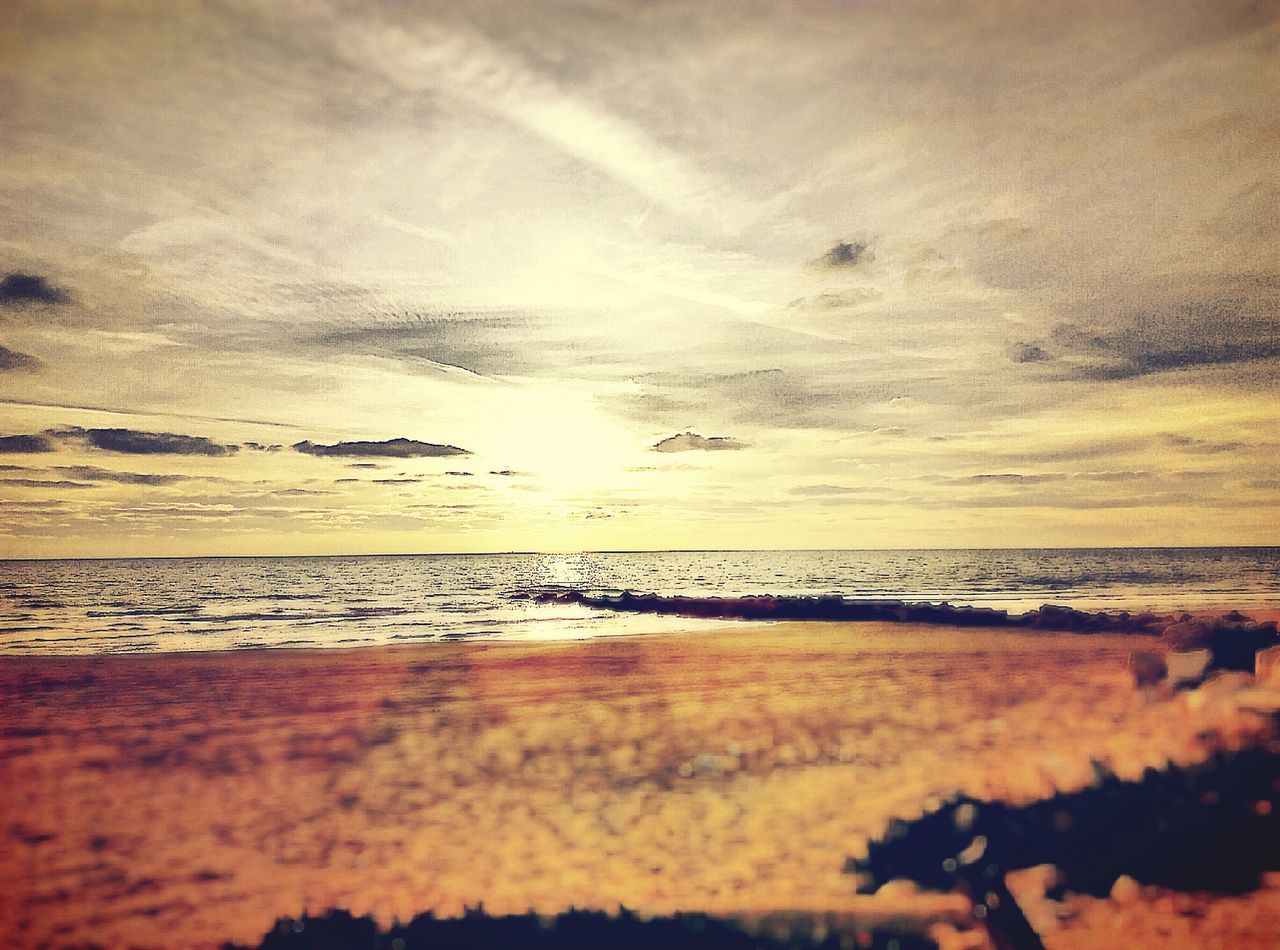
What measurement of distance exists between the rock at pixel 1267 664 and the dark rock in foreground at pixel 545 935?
8195 millimetres

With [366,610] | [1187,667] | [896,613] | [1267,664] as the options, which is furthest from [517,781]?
[366,610]

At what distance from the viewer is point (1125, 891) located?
4.57 meters

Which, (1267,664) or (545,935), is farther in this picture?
(1267,664)

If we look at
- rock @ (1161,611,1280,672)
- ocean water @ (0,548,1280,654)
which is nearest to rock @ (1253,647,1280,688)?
rock @ (1161,611,1280,672)

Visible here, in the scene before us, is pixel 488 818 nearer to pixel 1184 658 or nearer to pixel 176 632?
pixel 1184 658

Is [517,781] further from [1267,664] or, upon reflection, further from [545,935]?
[1267,664]

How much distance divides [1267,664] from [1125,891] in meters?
8.39

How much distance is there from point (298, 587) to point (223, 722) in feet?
129

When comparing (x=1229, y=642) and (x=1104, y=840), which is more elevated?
(x=1229, y=642)

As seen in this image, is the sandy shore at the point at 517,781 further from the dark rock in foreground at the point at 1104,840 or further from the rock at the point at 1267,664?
the rock at the point at 1267,664

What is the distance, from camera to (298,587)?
4600 centimetres

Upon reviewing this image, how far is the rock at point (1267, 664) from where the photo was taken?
9.65m

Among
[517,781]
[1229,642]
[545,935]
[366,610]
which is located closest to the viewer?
[545,935]

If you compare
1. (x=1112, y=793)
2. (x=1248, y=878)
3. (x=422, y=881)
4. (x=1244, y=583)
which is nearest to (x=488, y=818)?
(x=422, y=881)
